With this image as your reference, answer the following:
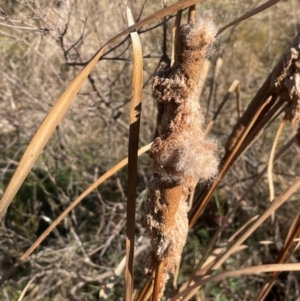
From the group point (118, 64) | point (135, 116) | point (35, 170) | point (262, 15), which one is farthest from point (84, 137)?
point (135, 116)

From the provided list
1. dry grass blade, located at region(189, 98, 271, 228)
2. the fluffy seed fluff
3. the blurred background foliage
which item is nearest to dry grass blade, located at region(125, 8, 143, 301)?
the fluffy seed fluff

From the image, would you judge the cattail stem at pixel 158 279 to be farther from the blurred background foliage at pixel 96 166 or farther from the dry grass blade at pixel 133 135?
the blurred background foliage at pixel 96 166

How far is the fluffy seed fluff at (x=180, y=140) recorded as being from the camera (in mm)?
446

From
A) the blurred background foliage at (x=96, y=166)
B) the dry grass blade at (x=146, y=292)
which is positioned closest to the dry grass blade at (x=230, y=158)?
the dry grass blade at (x=146, y=292)

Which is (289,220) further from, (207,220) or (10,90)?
(10,90)

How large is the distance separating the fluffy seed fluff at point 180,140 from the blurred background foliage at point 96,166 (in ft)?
2.89

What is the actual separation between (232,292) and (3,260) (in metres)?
0.88

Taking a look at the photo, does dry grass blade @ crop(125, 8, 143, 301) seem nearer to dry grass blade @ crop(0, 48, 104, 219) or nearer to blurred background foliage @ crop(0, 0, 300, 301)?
dry grass blade @ crop(0, 48, 104, 219)

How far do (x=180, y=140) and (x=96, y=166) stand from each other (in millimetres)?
1518

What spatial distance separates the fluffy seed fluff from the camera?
446 mm

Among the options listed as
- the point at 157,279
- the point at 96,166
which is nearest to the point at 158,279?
the point at 157,279

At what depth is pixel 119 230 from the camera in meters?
1.80

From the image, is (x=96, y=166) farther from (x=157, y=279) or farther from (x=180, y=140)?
(x=180, y=140)

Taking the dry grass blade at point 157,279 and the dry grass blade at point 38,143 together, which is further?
the dry grass blade at point 157,279
